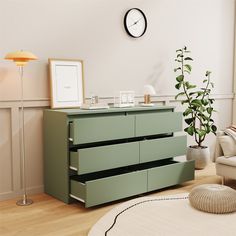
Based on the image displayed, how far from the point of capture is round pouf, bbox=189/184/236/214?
2809 mm

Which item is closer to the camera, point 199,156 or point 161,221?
point 161,221

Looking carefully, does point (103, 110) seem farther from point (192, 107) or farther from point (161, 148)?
point (192, 107)

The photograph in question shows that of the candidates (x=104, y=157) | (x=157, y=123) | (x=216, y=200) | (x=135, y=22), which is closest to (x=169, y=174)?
(x=157, y=123)

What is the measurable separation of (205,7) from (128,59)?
4.75 ft

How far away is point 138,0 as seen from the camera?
4102 millimetres

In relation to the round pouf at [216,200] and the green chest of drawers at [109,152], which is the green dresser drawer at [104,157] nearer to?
the green chest of drawers at [109,152]

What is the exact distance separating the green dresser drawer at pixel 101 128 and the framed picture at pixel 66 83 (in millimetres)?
481

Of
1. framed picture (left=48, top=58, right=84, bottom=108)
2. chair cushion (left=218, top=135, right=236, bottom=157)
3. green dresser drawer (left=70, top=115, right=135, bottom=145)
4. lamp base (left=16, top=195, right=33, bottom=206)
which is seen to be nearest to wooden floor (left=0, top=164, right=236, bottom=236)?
lamp base (left=16, top=195, right=33, bottom=206)

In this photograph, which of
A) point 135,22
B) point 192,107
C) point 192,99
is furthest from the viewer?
point 192,99

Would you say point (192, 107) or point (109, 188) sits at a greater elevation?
point (192, 107)

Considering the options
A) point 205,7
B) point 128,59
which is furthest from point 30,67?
point 205,7

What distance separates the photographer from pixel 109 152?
328 centimetres

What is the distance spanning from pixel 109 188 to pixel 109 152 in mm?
309

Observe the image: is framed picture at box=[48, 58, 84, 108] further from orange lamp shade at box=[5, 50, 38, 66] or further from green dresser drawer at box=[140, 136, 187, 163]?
green dresser drawer at box=[140, 136, 187, 163]
